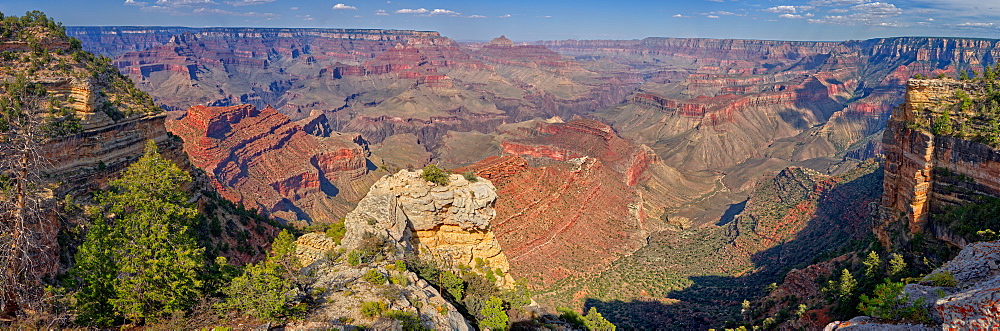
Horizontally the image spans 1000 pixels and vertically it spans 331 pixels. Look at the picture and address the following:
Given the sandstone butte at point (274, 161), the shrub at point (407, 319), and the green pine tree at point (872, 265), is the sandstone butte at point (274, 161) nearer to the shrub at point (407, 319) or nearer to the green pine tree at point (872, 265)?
the shrub at point (407, 319)

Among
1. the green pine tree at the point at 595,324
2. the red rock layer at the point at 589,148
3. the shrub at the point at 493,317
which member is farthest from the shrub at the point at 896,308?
the red rock layer at the point at 589,148

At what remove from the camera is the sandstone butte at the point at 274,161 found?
90.6m

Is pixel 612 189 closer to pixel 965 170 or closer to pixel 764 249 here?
pixel 764 249

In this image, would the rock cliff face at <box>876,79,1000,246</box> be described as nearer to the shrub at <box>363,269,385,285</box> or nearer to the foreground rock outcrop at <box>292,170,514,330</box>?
the foreground rock outcrop at <box>292,170,514,330</box>

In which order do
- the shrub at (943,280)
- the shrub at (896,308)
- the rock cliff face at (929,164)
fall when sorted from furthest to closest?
the rock cliff face at (929,164)
the shrub at (943,280)
the shrub at (896,308)

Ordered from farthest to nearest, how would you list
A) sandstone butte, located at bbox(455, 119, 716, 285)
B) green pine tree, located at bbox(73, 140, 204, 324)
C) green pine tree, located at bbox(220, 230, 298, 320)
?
sandstone butte, located at bbox(455, 119, 716, 285), green pine tree, located at bbox(220, 230, 298, 320), green pine tree, located at bbox(73, 140, 204, 324)

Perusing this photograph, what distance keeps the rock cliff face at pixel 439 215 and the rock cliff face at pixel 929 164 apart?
2334cm

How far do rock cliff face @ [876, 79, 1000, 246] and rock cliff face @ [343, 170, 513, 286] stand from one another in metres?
23.3

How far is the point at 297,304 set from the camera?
17.7 metres

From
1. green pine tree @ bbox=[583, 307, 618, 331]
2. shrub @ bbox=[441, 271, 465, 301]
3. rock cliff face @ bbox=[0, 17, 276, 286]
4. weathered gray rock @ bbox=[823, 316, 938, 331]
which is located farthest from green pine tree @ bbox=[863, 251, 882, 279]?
rock cliff face @ bbox=[0, 17, 276, 286]

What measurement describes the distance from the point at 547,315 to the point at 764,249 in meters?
36.8

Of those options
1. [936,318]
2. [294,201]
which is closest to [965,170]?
[936,318]

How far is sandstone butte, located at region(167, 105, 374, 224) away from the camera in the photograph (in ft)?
297

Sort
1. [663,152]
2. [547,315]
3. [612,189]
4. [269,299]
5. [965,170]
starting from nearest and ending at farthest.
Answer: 1. [269,299]
2. [965,170]
3. [547,315]
4. [612,189]
5. [663,152]
